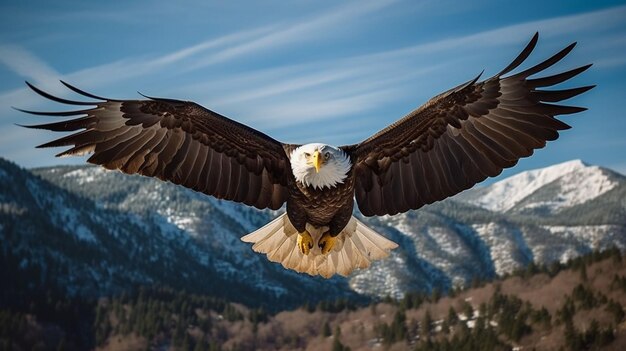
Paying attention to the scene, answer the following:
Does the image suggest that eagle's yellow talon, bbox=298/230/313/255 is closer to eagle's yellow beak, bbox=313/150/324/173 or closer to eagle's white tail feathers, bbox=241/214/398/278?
eagle's white tail feathers, bbox=241/214/398/278

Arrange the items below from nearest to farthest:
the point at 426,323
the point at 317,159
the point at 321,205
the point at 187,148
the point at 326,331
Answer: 1. the point at 317,159
2. the point at 321,205
3. the point at 187,148
4. the point at 426,323
5. the point at 326,331

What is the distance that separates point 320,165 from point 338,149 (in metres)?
0.39

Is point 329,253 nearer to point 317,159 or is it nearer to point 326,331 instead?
point 317,159

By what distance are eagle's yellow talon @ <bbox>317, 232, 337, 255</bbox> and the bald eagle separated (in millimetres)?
13

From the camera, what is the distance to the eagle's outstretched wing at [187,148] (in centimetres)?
865

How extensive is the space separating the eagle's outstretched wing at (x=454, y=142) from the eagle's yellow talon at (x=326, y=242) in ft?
1.55

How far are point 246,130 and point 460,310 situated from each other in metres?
103

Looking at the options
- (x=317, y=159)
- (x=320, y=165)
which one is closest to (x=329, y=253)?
(x=320, y=165)

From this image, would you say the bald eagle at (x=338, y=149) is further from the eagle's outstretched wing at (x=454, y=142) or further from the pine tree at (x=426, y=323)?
the pine tree at (x=426, y=323)

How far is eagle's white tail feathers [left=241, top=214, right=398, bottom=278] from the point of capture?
9992mm

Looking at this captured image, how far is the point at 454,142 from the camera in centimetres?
918

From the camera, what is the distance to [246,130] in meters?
8.92

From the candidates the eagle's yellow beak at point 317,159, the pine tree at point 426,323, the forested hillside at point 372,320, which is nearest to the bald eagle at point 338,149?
the eagle's yellow beak at point 317,159

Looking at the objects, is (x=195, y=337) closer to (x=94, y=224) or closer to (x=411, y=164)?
(x=94, y=224)
